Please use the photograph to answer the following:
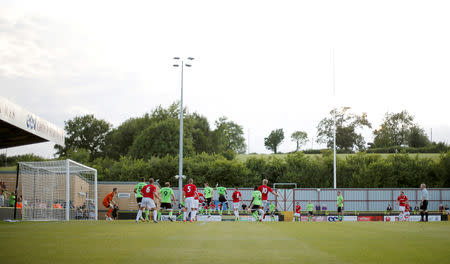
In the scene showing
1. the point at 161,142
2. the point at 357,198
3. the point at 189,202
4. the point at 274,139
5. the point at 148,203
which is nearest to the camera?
the point at 148,203

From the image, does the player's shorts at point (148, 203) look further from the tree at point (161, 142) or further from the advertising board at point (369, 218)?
the tree at point (161, 142)

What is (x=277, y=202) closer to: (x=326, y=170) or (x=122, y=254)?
(x=326, y=170)

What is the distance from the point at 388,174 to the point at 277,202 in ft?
50.6

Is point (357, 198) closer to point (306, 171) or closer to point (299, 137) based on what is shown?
point (306, 171)

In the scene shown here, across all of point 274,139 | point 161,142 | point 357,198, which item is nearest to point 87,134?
point 161,142

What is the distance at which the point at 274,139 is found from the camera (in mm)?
135000

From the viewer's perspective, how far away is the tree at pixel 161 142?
6962cm

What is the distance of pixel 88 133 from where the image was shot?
8831cm

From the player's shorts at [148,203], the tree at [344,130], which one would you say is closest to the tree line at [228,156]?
the tree at [344,130]

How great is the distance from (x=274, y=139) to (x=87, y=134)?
6232 centimetres

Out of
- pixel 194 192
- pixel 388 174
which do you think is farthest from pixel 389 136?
pixel 194 192

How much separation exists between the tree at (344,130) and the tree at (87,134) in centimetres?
4181

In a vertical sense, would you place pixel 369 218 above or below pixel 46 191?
below

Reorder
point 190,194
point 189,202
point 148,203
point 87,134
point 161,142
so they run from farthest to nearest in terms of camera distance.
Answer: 1. point 87,134
2. point 161,142
3. point 189,202
4. point 190,194
5. point 148,203
